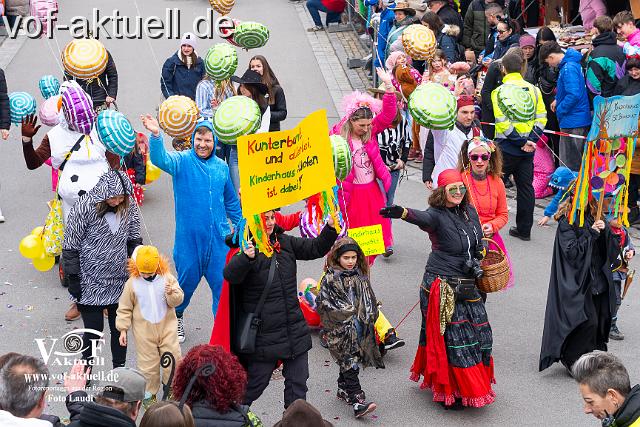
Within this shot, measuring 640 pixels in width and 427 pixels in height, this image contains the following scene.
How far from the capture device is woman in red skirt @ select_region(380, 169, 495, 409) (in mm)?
7609

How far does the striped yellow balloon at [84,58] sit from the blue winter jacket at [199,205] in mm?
1860

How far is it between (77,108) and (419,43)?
13.7 feet

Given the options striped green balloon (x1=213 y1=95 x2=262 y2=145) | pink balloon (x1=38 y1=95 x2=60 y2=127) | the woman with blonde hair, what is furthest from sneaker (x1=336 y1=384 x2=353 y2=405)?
pink balloon (x1=38 y1=95 x2=60 y2=127)

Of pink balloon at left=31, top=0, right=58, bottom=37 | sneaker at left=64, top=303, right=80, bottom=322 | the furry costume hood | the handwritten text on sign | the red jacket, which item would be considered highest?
the handwritten text on sign

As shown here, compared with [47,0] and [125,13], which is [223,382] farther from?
[125,13]

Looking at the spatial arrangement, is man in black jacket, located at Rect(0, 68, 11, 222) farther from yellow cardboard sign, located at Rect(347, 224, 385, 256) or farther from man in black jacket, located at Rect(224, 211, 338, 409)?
man in black jacket, located at Rect(224, 211, 338, 409)

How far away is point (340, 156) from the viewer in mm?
8570

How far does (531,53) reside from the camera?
1370 cm

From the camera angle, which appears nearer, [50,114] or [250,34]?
[50,114]

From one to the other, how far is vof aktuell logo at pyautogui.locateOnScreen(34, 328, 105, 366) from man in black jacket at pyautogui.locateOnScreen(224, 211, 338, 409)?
1457mm

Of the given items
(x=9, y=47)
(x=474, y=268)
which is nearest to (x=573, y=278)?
(x=474, y=268)

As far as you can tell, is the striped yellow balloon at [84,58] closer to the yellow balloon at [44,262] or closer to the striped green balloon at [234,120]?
the yellow balloon at [44,262]

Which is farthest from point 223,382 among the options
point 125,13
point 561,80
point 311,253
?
point 125,13
